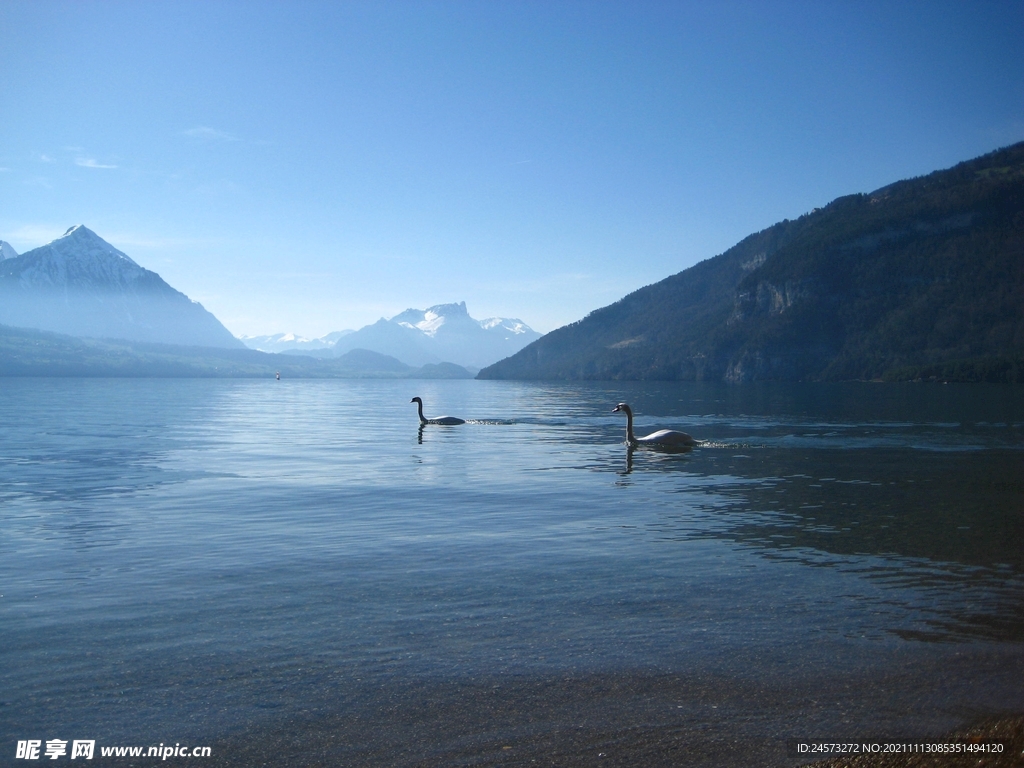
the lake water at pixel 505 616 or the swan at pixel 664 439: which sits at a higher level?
the swan at pixel 664 439

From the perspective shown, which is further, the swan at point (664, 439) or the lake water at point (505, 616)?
the swan at point (664, 439)

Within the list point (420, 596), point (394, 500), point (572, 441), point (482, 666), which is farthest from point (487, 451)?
point (482, 666)

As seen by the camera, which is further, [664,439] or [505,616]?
[664,439]

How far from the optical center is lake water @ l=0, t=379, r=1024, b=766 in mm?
8688

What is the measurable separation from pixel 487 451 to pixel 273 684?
1264 inches

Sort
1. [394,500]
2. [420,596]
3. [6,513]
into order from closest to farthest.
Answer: [420,596]
[6,513]
[394,500]

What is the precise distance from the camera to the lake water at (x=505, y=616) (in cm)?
869

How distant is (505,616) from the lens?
12406 mm

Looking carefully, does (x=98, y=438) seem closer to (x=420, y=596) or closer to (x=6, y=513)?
(x=6, y=513)

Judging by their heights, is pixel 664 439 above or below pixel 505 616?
above

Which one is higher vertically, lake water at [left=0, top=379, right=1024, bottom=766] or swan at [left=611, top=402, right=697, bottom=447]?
swan at [left=611, top=402, right=697, bottom=447]

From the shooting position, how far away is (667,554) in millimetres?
16938

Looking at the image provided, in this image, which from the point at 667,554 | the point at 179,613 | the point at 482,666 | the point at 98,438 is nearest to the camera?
the point at 482,666

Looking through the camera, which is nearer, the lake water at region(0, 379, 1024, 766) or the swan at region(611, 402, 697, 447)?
the lake water at region(0, 379, 1024, 766)
